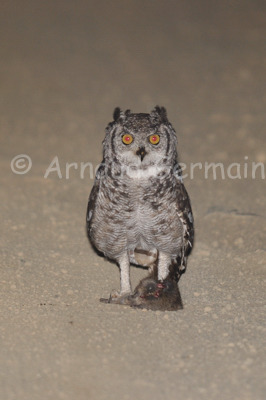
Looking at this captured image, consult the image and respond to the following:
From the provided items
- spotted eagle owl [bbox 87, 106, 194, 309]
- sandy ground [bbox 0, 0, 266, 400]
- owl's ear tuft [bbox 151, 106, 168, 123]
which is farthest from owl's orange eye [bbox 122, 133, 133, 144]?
sandy ground [bbox 0, 0, 266, 400]

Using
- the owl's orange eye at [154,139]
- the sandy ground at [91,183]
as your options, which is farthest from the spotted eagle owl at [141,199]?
the sandy ground at [91,183]

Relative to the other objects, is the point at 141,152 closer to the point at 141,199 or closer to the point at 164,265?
the point at 141,199

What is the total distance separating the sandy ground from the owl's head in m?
1.16

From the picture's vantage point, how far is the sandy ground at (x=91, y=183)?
3541 mm

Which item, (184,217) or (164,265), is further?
(164,265)

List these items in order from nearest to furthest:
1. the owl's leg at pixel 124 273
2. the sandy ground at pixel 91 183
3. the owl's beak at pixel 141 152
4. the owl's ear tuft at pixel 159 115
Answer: the sandy ground at pixel 91 183, the owl's beak at pixel 141 152, the owl's ear tuft at pixel 159 115, the owl's leg at pixel 124 273

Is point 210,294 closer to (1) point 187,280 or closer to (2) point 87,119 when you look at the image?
(1) point 187,280

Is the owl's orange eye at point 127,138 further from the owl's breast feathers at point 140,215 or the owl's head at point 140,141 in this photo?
the owl's breast feathers at point 140,215

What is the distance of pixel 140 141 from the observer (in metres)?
4.05

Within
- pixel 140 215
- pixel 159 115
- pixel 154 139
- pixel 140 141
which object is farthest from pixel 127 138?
pixel 140 215

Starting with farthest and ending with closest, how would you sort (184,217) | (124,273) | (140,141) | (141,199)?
(124,273) → (184,217) → (141,199) → (140,141)

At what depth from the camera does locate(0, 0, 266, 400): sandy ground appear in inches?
139

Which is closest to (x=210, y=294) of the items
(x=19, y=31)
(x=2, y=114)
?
(x=2, y=114)

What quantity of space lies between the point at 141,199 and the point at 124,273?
0.80 metres
